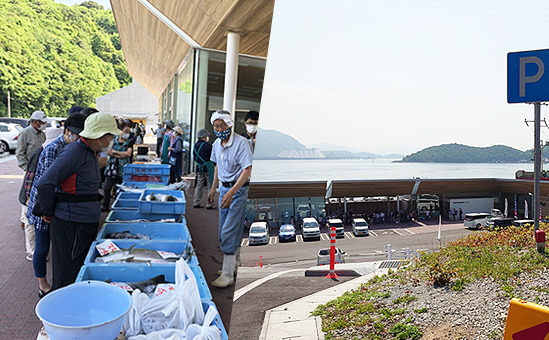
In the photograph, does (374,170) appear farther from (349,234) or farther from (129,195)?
(129,195)

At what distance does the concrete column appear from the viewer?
220 inches

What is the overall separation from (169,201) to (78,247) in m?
1.37

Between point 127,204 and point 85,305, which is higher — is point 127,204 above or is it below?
above

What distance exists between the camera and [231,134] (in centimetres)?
194

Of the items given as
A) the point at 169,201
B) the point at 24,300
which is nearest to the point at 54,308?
the point at 24,300

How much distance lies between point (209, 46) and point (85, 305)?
7161mm

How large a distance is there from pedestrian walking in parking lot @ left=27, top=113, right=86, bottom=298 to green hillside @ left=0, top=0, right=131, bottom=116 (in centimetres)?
4470

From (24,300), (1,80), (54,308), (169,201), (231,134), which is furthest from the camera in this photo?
(1,80)

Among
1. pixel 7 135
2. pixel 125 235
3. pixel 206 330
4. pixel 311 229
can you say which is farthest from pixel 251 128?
pixel 7 135

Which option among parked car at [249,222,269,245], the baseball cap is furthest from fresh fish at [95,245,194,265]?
parked car at [249,222,269,245]

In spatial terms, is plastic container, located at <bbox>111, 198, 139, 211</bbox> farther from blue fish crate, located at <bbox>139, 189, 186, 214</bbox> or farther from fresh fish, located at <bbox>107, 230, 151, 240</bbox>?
fresh fish, located at <bbox>107, 230, 151, 240</bbox>

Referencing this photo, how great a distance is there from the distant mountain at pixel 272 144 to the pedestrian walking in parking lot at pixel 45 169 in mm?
2141

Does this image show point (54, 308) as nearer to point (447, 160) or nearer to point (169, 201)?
point (447, 160)

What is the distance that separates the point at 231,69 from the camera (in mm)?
5723
